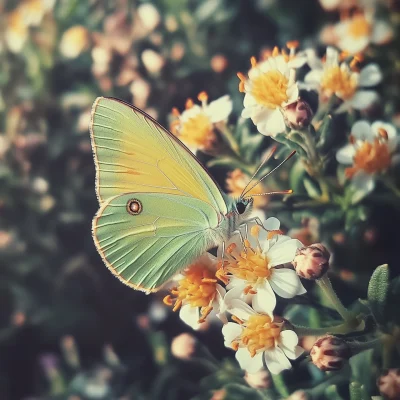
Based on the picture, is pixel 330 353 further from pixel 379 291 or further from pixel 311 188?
pixel 311 188

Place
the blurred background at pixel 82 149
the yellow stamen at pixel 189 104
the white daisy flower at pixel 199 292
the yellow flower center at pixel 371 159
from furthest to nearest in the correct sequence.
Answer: the blurred background at pixel 82 149 < the yellow stamen at pixel 189 104 < the yellow flower center at pixel 371 159 < the white daisy flower at pixel 199 292

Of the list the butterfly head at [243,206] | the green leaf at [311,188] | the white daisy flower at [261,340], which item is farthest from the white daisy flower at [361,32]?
the white daisy flower at [261,340]

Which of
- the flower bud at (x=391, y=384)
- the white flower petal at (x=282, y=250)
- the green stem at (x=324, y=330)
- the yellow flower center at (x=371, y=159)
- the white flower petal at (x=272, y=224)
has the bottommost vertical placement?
the flower bud at (x=391, y=384)

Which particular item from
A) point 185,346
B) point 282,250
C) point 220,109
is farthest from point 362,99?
point 185,346

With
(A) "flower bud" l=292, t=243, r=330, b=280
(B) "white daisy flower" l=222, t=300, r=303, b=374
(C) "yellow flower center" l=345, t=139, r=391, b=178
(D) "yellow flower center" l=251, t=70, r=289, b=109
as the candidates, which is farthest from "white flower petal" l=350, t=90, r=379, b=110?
(B) "white daisy flower" l=222, t=300, r=303, b=374

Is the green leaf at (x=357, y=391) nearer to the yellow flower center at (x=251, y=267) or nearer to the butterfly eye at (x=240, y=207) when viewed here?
the yellow flower center at (x=251, y=267)

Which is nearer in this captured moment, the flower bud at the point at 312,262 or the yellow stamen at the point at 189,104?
the flower bud at the point at 312,262

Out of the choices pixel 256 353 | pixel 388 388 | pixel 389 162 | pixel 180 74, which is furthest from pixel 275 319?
pixel 180 74
